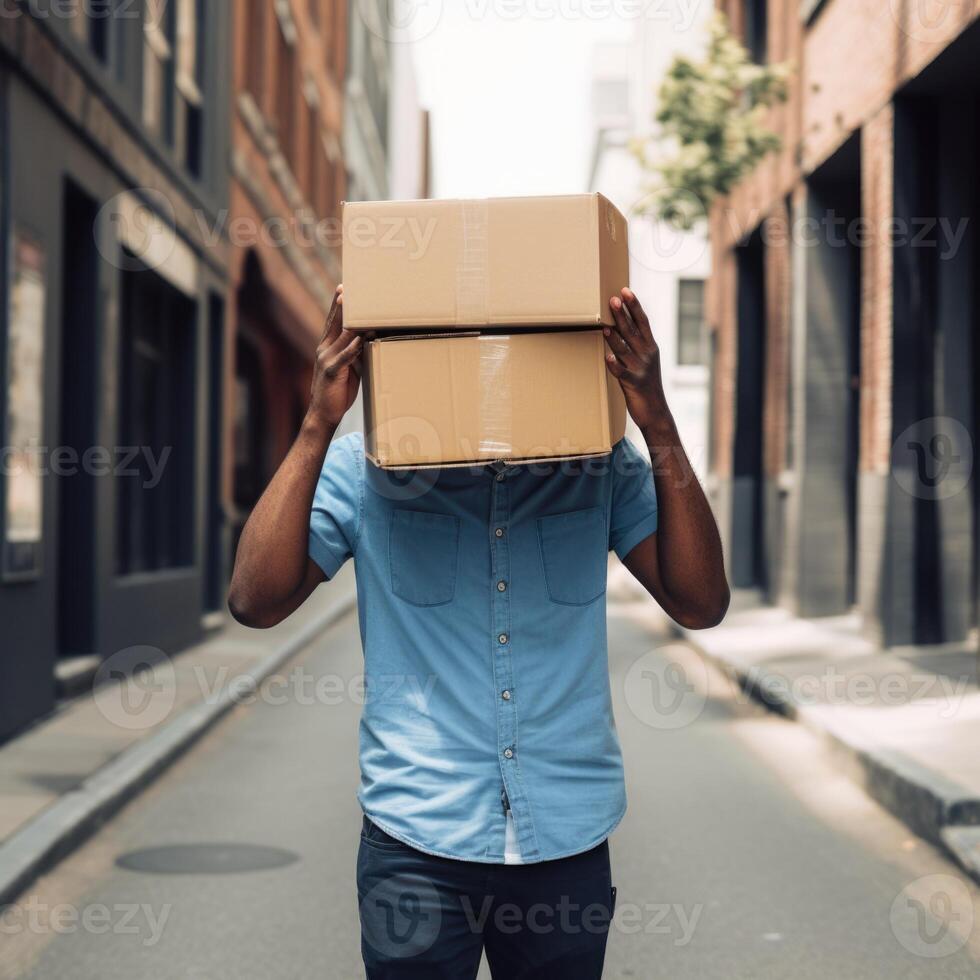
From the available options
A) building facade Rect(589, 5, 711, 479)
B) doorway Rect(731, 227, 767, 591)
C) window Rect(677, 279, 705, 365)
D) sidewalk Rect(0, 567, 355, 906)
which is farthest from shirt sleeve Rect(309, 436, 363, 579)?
window Rect(677, 279, 705, 365)

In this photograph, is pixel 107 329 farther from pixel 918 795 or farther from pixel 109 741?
pixel 918 795

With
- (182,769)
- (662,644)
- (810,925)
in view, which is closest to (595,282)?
(810,925)

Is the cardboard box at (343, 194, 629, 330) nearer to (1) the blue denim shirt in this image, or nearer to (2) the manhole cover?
(1) the blue denim shirt

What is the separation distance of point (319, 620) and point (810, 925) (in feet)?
39.0

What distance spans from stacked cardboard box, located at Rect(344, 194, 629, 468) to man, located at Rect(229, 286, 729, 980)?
0.21 feet

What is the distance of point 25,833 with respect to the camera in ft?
19.7

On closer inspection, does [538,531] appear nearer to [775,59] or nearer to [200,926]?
[200,926]

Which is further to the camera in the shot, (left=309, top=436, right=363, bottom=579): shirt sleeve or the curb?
the curb

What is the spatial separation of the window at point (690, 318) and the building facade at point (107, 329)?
75.4 feet

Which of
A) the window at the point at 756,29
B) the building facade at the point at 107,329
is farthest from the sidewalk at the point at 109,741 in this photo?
the window at the point at 756,29

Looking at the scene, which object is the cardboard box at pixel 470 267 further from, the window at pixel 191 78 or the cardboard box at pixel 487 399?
the window at pixel 191 78

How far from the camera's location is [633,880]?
5.64m

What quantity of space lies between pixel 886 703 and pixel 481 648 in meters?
7.21

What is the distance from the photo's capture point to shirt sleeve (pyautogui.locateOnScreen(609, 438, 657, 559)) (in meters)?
→ 2.45
